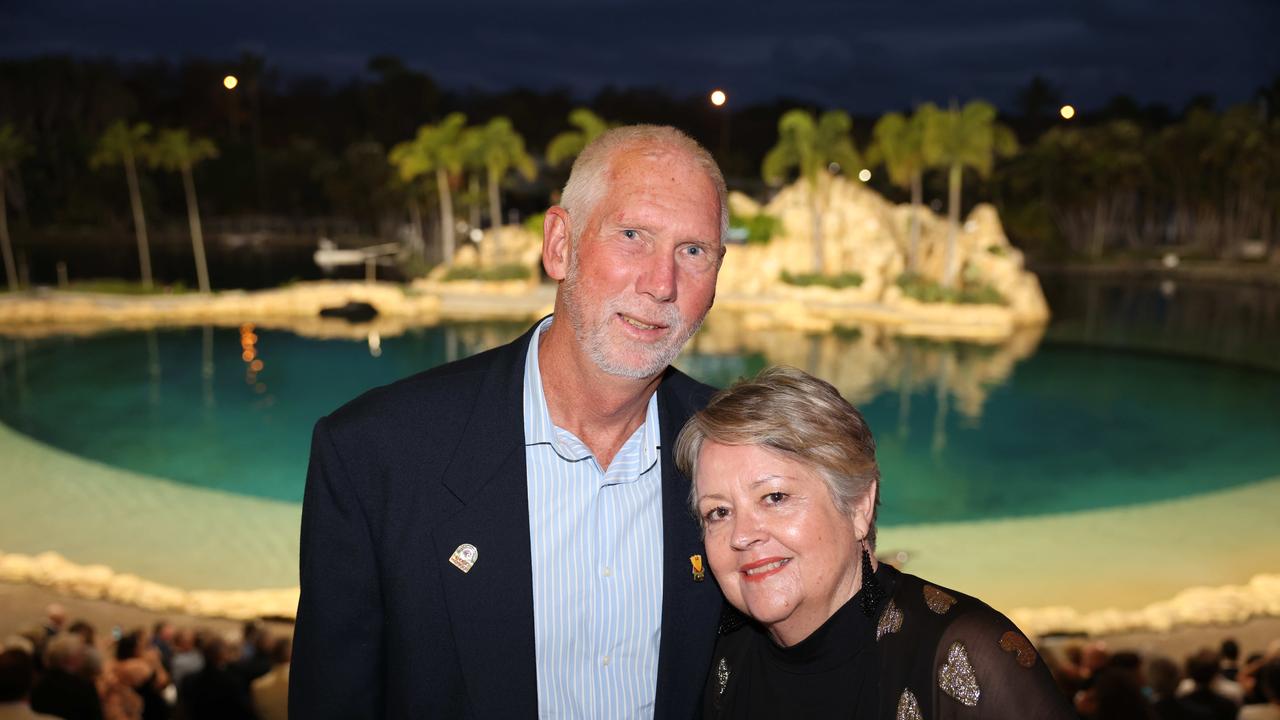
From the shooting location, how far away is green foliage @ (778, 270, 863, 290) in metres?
28.5

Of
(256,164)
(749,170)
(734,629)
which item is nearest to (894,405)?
(734,629)

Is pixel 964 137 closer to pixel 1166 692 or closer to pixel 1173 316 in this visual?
pixel 1173 316

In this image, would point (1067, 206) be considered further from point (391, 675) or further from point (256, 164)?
point (391, 675)

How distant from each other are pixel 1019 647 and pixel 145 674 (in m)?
4.47

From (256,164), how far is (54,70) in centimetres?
1181

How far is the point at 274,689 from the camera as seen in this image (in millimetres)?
5145

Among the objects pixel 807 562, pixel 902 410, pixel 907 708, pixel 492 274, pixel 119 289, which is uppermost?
pixel 807 562

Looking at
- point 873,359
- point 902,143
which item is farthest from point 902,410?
point 902,143

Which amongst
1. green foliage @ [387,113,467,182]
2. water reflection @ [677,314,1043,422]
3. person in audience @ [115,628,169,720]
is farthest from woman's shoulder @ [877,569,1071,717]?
green foliage @ [387,113,467,182]

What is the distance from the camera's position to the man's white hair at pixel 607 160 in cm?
206

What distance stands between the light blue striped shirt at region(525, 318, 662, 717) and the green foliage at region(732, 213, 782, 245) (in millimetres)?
28971

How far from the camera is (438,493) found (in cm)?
199

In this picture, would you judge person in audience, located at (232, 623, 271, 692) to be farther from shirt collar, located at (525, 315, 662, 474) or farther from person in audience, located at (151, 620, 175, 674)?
shirt collar, located at (525, 315, 662, 474)

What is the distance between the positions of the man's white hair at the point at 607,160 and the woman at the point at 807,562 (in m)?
0.48
